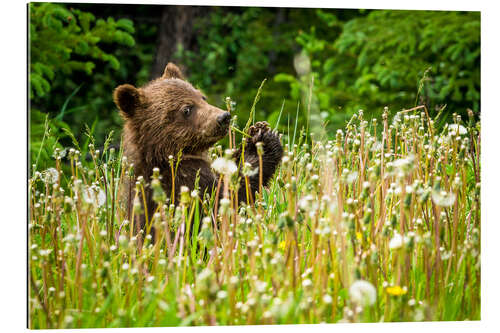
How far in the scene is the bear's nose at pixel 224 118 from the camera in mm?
3389

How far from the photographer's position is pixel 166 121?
11.7ft

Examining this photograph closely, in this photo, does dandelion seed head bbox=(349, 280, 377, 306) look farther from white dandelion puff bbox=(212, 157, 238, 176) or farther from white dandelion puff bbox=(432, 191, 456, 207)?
white dandelion puff bbox=(212, 157, 238, 176)

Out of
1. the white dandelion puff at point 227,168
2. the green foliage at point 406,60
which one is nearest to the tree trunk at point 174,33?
the green foliage at point 406,60

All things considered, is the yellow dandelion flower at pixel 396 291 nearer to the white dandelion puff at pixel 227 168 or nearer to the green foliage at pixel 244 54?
the white dandelion puff at pixel 227 168

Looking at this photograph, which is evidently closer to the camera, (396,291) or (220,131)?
(396,291)

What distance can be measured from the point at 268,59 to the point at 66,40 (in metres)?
1.25

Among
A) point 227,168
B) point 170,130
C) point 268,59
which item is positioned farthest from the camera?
point 268,59

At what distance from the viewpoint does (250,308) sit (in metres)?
2.66

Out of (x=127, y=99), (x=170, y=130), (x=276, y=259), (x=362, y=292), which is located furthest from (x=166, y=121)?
(x=362, y=292)

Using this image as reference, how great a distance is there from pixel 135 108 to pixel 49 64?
538 millimetres

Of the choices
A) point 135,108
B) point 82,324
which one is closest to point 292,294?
point 82,324

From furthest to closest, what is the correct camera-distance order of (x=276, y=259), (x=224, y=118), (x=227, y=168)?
(x=224, y=118) < (x=227, y=168) < (x=276, y=259)

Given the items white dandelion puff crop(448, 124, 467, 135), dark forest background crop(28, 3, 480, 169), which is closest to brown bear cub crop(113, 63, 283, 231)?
dark forest background crop(28, 3, 480, 169)

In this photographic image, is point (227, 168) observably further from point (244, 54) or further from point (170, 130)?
point (244, 54)
